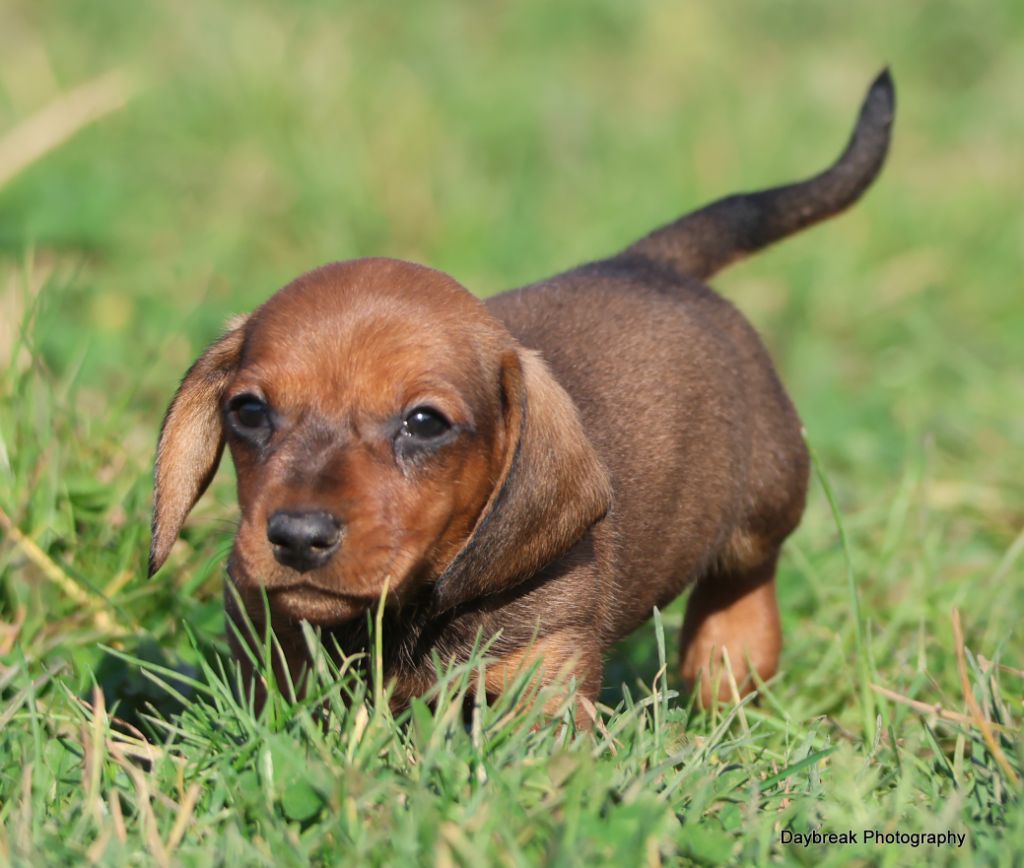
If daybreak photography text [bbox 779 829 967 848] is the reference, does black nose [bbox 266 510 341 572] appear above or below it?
above

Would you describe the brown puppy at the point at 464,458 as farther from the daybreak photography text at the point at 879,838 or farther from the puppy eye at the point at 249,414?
the daybreak photography text at the point at 879,838

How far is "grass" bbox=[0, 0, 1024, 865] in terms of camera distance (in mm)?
2762

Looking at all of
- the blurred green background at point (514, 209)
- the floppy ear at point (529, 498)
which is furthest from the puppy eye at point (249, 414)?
the blurred green background at point (514, 209)

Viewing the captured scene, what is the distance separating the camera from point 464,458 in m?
3.14

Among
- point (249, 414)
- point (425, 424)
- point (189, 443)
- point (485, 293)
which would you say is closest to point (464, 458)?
point (425, 424)

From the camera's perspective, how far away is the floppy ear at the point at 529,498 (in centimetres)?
313

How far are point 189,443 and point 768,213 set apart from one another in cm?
199

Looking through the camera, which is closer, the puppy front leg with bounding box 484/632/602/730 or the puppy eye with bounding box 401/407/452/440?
the puppy eye with bounding box 401/407/452/440

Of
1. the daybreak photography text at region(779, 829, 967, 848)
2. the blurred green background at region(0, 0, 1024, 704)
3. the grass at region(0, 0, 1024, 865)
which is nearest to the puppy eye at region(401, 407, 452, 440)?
the grass at region(0, 0, 1024, 865)

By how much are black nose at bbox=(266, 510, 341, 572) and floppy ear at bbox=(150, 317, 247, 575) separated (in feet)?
1.94

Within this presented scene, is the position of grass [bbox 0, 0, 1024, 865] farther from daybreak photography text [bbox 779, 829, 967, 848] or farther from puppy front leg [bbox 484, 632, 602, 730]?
puppy front leg [bbox 484, 632, 602, 730]

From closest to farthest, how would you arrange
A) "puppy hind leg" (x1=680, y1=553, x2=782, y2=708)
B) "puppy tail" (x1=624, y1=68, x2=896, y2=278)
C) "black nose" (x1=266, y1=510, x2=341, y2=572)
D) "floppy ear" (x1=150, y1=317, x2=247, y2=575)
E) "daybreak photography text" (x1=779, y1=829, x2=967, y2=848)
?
"daybreak photography text" (x1=779, y1=829, x2=967, y2=848) < "black nose" (x1=266, y1=510, x2=341, y2=572) < "floppy ear" (x1=150, y1=317, x2=247, y2=575) < "puppy hind leg" (x1=680, y1=553, x2=782, y2=708) < "puppy tail" (x1=624, y1=68, x2=896, y2=278)

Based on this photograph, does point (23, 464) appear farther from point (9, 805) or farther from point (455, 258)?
point (455, 258)

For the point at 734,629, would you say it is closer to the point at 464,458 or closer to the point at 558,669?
the point at 558,669
